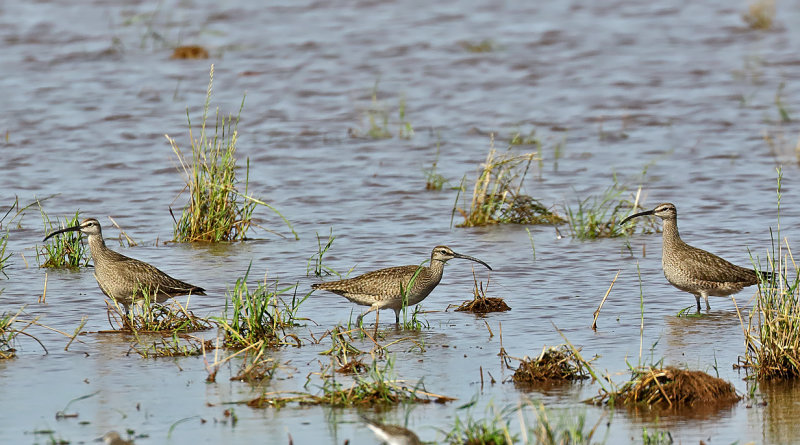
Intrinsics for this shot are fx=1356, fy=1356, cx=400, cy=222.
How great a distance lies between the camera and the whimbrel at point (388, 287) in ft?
35.2

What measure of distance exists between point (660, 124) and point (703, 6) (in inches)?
505

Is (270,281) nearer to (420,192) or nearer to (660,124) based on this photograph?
(420,192)

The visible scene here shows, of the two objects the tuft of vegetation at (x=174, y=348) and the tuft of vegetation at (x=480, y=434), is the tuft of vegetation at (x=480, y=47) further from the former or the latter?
the tuft of vegetation at (x=480, y=434)

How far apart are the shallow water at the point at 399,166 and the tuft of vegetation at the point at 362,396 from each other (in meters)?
0.09

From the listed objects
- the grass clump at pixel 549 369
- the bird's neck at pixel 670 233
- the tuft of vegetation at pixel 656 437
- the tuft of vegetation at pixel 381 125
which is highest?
the tuft of vegetation at pixel 381 125

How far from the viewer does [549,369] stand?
8.45 m

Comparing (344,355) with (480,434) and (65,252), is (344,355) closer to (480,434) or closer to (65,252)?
(480,434)

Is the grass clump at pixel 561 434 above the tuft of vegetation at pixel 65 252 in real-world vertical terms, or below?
below

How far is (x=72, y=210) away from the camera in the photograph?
619 inches

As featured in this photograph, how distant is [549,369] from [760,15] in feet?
76.6

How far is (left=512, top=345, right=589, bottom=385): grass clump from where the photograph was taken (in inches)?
333

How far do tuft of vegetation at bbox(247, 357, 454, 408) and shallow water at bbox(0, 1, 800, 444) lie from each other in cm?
9

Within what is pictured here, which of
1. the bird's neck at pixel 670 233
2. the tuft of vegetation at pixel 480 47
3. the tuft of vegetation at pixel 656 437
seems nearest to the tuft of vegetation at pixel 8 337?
the tuft of vegetation at pixel 656 437

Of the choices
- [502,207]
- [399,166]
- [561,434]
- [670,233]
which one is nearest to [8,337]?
[561,434]
